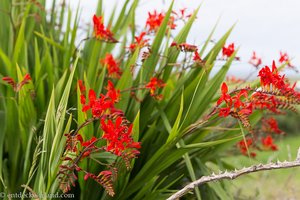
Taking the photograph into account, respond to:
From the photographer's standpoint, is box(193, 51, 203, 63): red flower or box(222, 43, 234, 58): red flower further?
box(222, 43, 234, 58): red flower

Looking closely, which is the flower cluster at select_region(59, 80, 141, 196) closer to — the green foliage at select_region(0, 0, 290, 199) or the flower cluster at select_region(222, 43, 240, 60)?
the green foliage at select_region(0, 0, 290, 199)

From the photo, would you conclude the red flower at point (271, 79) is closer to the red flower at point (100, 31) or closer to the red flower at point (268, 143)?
the red flower at point (100, 31)

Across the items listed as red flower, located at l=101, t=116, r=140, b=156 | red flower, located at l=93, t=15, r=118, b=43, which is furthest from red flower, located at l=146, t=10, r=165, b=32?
red flower, located at l=101, t=116, r=140, b=156

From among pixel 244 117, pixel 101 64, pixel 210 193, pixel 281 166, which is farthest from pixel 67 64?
pixel 281 166

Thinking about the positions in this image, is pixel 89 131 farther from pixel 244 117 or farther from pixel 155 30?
pixel 155 30

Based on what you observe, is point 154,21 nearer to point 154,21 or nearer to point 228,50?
point 154,21

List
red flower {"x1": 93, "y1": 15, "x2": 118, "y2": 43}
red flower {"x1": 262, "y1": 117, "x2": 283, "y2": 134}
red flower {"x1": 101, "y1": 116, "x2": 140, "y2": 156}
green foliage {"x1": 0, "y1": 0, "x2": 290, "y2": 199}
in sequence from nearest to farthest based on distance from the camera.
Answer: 1. red flower {"x1": 101, "y1": 116, "x2": 140, "y2": 156}
2. green foliage {"x1": 0, "y1": 0, "x2": 290, "y2": 199}
3. red flower {"x1": 93, "y1": 15, "x2": 118, "y2": 43}
4. red flower {"x1": 262, "y1": 117, "x2": 283, "y2": 134}

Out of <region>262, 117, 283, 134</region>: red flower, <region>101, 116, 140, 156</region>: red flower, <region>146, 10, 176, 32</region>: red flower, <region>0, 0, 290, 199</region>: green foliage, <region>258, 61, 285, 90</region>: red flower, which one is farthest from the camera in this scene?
<region>262, 117, 283, 134</region>: red flower

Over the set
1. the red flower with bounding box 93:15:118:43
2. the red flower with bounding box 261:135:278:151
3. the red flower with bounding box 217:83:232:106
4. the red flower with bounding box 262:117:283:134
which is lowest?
the red flower with bounding box 261:135:278:151

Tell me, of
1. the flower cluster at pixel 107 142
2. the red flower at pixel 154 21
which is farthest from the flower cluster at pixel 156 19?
the flower cluster at pixel 107 142

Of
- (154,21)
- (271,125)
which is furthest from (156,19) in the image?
(271,125)

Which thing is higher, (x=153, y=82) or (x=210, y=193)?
(x=153, y=82)
